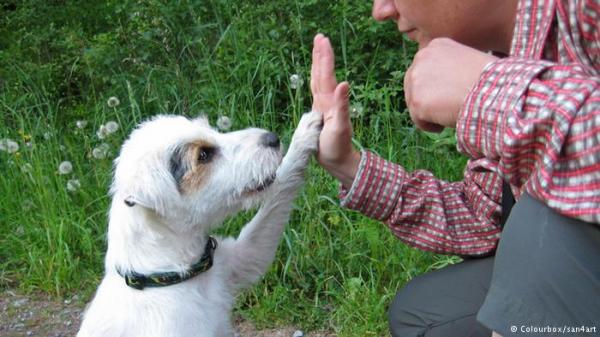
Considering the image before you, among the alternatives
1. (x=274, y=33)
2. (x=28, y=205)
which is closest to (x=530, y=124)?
(x=274, y=33)

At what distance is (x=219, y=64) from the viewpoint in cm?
402

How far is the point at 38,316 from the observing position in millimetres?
3439

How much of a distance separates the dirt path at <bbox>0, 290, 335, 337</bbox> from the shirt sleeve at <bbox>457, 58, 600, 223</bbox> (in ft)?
8.77

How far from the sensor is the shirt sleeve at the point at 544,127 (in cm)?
109

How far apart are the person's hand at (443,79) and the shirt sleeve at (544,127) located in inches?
2.9

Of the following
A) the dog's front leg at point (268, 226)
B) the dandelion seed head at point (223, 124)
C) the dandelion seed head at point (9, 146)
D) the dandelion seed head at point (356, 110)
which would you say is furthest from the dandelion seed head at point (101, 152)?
the dog's front leg at point (268, 226)

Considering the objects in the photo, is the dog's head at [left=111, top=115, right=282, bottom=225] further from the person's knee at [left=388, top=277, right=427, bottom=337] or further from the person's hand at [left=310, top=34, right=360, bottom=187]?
the person's knee at [left=388, top=277, right=427, bottom=337]

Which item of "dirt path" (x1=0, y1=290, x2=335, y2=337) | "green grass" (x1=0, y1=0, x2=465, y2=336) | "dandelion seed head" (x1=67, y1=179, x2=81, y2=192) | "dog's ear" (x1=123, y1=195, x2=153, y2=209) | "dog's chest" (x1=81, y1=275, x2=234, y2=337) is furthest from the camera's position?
"dandelion seed head" (x1=67, y1=179, x2=81, y2=192)

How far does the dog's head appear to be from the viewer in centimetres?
207

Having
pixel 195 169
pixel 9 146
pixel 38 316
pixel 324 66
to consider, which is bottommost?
pixel 38 316

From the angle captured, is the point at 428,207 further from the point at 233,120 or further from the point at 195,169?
the point at 233,120

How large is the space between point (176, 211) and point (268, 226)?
427mm

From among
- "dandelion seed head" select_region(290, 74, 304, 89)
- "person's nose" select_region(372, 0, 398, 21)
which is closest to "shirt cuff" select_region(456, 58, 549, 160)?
"person's nose" select_region(372, 0, 398, 21)

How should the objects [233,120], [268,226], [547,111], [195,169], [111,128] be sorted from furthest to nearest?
[233,120], [111,128], [268,226], [195,169], [547,111]
